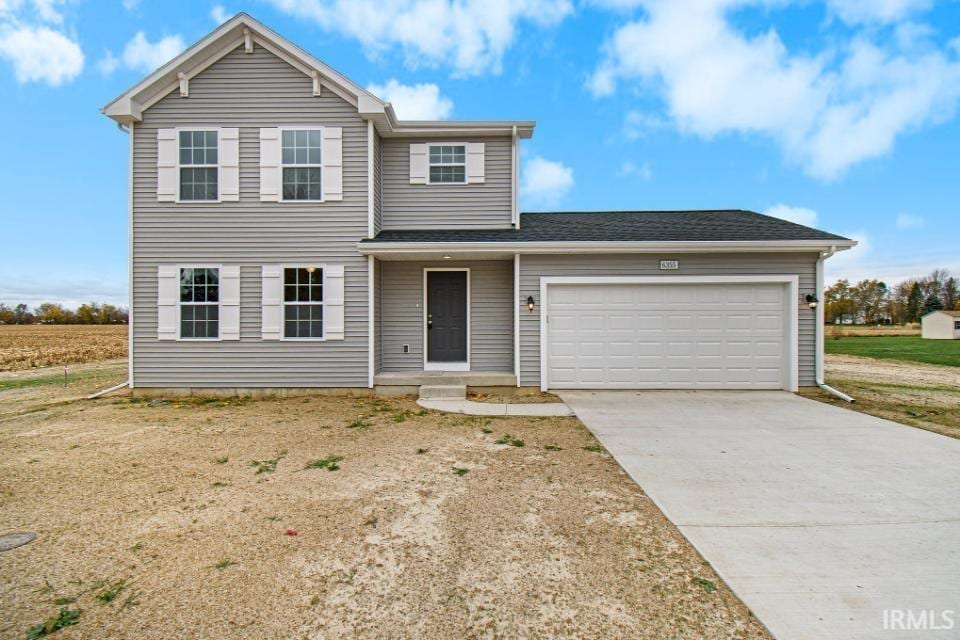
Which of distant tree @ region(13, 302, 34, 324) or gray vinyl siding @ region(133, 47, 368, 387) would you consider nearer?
gray vinyl siding @ region(133, 47, 368, 387)

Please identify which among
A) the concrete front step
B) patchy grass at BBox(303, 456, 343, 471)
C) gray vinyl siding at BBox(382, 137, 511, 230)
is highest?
gray vinyl siding at BBox(382, 137, 511, 230)

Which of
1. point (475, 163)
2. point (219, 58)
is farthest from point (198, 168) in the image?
point (475, 163)

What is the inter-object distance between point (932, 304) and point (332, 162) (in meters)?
69.0

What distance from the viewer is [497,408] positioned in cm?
749

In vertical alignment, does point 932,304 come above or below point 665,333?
above

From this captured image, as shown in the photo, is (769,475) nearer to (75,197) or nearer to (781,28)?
(781,28)

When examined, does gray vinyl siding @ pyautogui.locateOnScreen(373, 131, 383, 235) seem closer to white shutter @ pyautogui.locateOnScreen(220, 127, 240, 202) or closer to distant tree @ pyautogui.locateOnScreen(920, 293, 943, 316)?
white shutter @ pyautogui.locateOnScreen(220, 127, 240, 202)

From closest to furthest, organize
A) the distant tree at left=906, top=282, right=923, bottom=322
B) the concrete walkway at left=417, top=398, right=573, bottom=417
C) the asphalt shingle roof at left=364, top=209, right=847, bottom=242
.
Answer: the concrete walkway at left=417, top=398, right=573, bottom=417 → the asphalt shingle roof at left=364, top=209, right=847, bottom=242 → the distant tree at left=906, top=282, right=923, bottom=322

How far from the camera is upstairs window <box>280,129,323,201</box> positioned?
8797 millimetres

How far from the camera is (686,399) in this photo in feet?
26.3

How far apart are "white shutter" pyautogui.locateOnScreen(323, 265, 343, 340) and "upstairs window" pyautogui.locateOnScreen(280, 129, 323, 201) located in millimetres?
1674

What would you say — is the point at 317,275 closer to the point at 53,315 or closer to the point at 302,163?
the point at 302,163

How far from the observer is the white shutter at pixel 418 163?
32.2 feet

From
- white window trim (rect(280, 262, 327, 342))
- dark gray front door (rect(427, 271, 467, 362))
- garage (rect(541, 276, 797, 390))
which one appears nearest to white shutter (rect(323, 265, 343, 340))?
white window trim (rect(280, 262, 327, 342))
